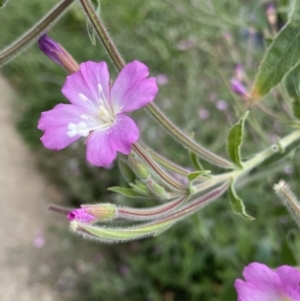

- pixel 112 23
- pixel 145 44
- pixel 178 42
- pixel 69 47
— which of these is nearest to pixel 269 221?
pixel 178 42

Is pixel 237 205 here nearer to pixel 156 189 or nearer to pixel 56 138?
pixel 156 189

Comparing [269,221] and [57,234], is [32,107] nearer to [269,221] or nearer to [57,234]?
[57,234]

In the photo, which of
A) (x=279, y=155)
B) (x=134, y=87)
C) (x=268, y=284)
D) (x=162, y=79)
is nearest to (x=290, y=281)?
(x=268, y=284)

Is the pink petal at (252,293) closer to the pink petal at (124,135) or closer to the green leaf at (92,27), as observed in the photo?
the pink petal at (124,135)

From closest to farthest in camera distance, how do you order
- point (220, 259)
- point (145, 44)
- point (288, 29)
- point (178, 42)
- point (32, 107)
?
point (288, 29) < point (220, 259) < point (178, 42) < point (145, 44) < point (32, 107)

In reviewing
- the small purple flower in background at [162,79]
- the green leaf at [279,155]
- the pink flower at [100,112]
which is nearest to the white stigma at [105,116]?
the pink flower at [100,112]

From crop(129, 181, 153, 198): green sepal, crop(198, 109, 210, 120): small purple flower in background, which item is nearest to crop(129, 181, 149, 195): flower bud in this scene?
crop(129, 181, 153, 198): green sepal

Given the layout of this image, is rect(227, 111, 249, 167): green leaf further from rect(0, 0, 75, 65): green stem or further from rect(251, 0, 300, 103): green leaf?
rect(0, 0, 75, 65): green stem
